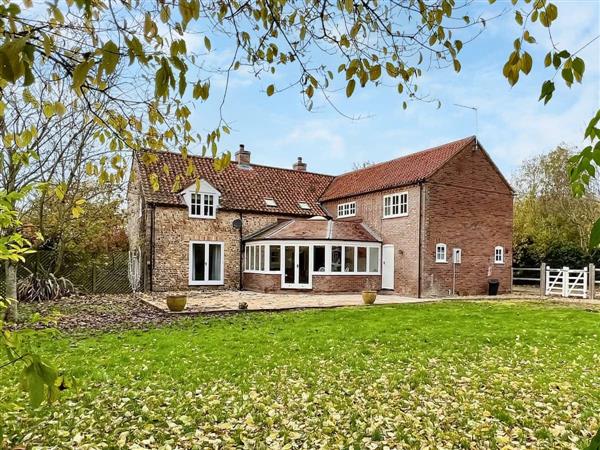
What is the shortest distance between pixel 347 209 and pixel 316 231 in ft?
13.7

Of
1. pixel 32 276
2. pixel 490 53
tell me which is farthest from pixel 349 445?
pixel 32 276

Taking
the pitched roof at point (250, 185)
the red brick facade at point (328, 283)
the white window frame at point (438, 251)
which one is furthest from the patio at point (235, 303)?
the pitched roof at point (250, 185)

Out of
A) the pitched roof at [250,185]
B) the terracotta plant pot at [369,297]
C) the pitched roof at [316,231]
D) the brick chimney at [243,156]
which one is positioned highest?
the brick chimney at [243,156]

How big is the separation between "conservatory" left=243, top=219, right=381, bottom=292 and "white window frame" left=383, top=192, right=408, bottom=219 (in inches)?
56.4

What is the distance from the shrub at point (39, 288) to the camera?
17172 millimetres

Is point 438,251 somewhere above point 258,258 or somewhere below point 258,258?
above

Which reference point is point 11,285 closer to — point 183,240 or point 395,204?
point 183,240

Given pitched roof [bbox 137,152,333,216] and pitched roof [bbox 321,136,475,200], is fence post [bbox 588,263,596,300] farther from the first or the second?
pitched roof [bbox 137,152,333,216]

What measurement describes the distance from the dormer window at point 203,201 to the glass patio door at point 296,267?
467 centimetres

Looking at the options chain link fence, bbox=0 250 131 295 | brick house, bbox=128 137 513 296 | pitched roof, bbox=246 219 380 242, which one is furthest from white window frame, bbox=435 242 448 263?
chain link fence, bbox=0 250 131 295

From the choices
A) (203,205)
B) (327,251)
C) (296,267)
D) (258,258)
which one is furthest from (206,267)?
(327,251)

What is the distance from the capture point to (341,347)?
8781mm

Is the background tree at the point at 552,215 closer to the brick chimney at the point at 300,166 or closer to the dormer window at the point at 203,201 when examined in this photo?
the brick chimney at the point at 300,166

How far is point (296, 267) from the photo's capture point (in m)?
21.9
